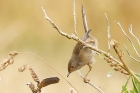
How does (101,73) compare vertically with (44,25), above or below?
below

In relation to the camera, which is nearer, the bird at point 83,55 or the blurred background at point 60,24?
the bird at point 83,55

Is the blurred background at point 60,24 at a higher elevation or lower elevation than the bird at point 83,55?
higher

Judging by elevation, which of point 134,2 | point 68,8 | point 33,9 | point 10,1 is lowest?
point 134,2

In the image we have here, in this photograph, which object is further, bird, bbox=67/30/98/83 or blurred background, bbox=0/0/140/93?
blurred background, bbox=0/0/140/93

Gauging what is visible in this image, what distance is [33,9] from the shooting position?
5.66 meters

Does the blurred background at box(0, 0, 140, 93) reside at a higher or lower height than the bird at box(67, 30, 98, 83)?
higher

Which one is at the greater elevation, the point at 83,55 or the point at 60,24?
the point at 60,24

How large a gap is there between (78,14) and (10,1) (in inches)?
40.3

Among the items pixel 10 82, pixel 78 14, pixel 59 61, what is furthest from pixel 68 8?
pixel 10 82

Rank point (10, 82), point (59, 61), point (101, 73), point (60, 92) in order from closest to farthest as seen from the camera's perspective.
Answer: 1. point (10, 82)
2. point (60, 92)
3. point (101, 73)
4. point (59, 61)

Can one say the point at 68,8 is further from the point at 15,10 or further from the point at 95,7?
the point at 15,10

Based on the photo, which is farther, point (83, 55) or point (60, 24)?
point (60, 24)

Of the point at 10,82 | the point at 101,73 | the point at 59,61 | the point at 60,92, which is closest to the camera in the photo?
the point at 10,82

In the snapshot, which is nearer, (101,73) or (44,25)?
(101,73)
